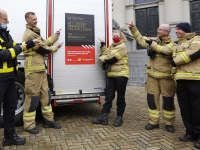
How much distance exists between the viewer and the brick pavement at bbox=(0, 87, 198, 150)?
2.97m

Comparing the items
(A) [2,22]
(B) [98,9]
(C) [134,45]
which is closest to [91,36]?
(B) [98,9]

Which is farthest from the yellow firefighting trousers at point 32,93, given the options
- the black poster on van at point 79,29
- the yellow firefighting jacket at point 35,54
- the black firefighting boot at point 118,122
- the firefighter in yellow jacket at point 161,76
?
the firefighter in yellow jacket at point 161,76

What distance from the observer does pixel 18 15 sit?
371 centimetres

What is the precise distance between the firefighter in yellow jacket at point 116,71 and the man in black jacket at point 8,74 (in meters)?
1.52

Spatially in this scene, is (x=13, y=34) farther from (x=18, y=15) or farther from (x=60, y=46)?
(x=60, y=46)

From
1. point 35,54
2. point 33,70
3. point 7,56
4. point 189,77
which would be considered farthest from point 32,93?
point 189,77

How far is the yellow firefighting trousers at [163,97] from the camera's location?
144 inches

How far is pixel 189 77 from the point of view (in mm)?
3037

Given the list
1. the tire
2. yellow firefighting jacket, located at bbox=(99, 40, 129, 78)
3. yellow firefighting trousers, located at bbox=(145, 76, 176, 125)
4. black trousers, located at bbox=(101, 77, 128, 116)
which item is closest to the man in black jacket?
the tire

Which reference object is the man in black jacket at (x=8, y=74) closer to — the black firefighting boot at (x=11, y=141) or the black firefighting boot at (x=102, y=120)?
the black firefighting boot at (x=11, y=141)

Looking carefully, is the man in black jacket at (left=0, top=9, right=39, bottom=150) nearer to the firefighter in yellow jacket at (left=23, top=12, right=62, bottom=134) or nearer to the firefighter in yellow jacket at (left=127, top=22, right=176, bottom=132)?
the firefighter in yellow jacket at (left=23, top=12, right=62, bottom=134)

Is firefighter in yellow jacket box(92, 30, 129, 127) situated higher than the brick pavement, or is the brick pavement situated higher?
firefighter in yellow jacket box(92, 30, 129, 127)

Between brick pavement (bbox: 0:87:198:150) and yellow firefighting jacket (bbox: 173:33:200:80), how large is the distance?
3.67 feet

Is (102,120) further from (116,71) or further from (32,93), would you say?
(32,93)
